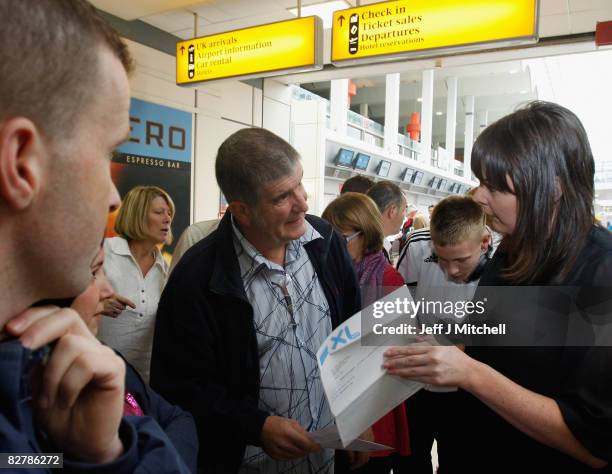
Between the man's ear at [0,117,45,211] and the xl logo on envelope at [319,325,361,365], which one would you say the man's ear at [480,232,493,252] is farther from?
the man's ear at [0,117,45,211]

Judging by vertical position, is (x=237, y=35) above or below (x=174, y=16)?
below

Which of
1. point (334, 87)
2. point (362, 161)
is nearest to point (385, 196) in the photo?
point (362, 161)

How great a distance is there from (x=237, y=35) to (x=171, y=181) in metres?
1.91

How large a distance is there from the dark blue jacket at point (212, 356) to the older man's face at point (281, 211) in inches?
6.7

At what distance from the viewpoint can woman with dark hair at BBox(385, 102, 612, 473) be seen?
3.51 feet

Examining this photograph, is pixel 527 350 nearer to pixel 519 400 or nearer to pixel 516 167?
pixel 519 400

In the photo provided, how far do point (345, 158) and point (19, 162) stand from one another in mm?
9342

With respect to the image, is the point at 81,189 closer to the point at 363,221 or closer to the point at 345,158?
the point at 363,221

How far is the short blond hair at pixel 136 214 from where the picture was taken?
288 centimetres

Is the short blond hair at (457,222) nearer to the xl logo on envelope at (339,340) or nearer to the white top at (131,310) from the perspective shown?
the xl logo on envelope at (339,340)

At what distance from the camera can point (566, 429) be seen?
106 centimetres

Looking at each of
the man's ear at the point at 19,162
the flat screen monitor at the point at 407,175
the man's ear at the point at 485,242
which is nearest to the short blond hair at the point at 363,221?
the man's ear at the point at 485,242

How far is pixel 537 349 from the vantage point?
47.4 inches

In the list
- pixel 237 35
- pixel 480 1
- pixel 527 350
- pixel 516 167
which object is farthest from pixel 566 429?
pixel 237 35
